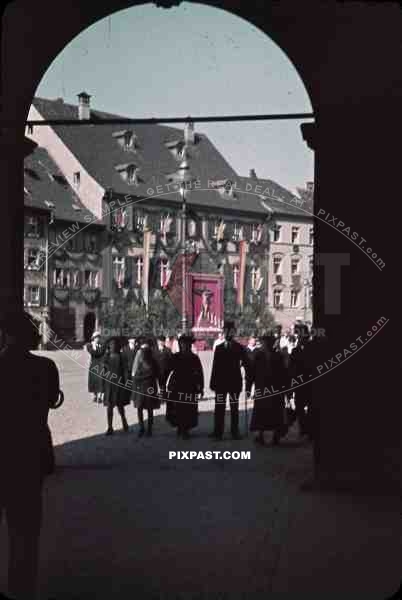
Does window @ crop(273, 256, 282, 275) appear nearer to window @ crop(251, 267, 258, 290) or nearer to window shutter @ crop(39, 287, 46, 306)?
window @ crop(251, 267, 258, 290)

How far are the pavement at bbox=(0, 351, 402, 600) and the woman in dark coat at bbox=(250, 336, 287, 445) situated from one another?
6.67 ft

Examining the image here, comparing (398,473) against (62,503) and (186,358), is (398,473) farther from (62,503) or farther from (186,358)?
(186,358)

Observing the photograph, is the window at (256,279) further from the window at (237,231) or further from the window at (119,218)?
the window at (119,218)

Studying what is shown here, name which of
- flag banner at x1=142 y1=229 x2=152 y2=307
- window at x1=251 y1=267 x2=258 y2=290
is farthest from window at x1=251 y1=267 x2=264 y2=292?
flag banner at x1=142 y1=229 x2=152 y2=307

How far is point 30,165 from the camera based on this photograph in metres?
47.2

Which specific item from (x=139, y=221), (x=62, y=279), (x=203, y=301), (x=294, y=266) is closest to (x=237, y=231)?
(x=139, y=221)

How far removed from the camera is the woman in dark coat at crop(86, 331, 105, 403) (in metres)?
13.5

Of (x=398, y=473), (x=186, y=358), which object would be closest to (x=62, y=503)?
(x=398, y=473)

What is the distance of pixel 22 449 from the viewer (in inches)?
188

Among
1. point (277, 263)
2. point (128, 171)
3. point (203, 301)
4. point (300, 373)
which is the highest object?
point (128, 171)

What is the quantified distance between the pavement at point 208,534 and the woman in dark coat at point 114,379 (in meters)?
2.71

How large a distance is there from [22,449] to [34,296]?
3950 cm

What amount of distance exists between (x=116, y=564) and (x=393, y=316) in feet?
11.6

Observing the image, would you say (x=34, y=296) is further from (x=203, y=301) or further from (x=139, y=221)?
(x=203, y=301)
